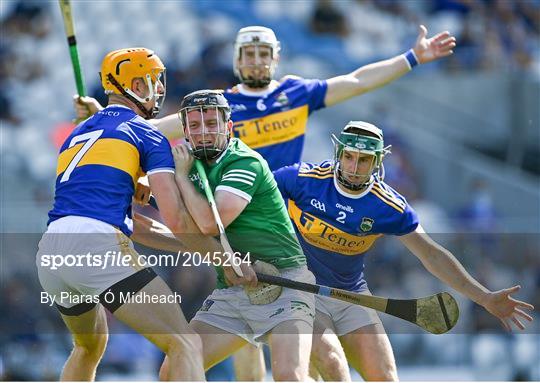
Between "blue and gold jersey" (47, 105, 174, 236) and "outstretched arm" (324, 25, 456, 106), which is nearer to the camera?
"blue and gold jersey" (47, 105, 174, 236)

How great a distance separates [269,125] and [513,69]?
26.0ft

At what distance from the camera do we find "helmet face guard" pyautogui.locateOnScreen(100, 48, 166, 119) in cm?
634

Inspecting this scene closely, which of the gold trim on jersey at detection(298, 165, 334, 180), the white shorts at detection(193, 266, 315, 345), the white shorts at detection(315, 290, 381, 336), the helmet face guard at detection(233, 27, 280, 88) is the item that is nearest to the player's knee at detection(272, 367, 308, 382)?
the white shorts at detection(193, 266, 315, 345)

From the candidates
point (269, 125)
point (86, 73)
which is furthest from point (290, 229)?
point (86, 73)

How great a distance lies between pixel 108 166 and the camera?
5.94 meters

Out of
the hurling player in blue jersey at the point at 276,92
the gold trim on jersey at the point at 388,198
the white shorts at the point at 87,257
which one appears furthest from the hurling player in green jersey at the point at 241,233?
the hurling player in blue jersey at the point at 276,92

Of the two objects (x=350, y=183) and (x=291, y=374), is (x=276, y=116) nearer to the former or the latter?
(x=350, y=183)

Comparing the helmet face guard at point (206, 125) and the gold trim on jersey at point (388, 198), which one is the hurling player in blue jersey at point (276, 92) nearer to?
the gold trim on jersey at point (388, 198)

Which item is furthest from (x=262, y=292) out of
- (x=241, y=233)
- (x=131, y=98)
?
(x=131, y=98)

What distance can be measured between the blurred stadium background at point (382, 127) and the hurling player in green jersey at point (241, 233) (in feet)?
14.8

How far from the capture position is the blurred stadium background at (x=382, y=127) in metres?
11.2

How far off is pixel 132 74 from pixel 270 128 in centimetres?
190

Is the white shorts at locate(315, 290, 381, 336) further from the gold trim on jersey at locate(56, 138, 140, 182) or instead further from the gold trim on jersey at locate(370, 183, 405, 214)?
the gold trim on jersey at locate(56, 138, 140, 182)

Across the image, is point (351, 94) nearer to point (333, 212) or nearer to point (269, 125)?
point (269, 125)
